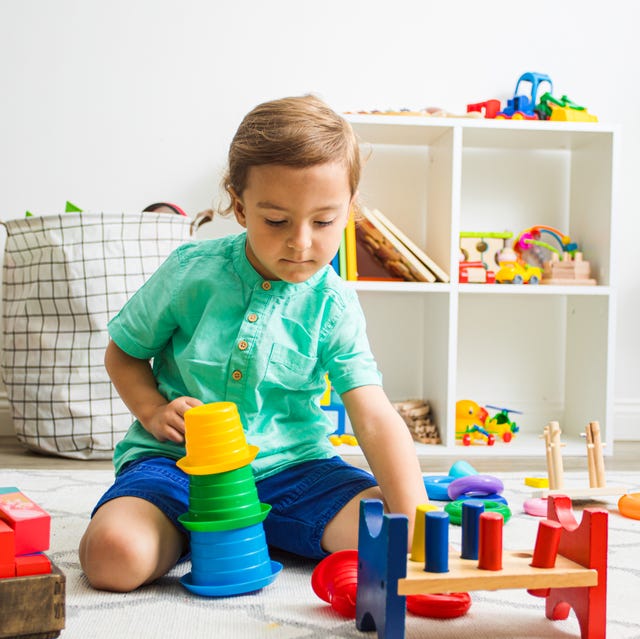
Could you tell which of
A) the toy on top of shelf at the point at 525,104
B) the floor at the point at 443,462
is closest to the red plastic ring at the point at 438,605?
the floor at the point at 443,462

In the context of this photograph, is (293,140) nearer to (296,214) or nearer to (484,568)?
(296,214)

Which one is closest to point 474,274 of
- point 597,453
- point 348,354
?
point 597,453

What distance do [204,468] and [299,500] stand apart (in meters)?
0.20

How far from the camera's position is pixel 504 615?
2.64 feet

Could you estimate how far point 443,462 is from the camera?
1.75m

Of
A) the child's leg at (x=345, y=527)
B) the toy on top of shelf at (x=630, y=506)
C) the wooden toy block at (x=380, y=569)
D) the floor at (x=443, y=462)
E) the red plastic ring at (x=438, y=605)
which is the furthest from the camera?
the floor at (x=443, y=462)

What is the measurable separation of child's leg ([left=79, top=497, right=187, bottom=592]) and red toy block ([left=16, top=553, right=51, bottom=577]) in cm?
14

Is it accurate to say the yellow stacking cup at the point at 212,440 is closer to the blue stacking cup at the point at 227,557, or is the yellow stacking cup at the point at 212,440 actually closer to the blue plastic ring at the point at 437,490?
the blue stacking cup at the point at 227,557

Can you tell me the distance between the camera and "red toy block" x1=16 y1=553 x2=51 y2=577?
68cm

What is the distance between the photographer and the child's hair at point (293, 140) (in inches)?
34.3

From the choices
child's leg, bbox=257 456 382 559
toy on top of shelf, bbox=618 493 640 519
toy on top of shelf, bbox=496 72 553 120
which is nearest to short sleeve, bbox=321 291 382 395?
child's leg, bbox=257 456 382 559

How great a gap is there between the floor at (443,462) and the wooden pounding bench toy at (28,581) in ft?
3.01

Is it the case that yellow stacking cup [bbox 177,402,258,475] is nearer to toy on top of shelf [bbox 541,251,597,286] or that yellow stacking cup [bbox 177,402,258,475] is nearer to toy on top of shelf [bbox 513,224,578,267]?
toy on top of shelf [bbox 541,251,597,286]

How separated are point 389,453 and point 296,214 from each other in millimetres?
266
